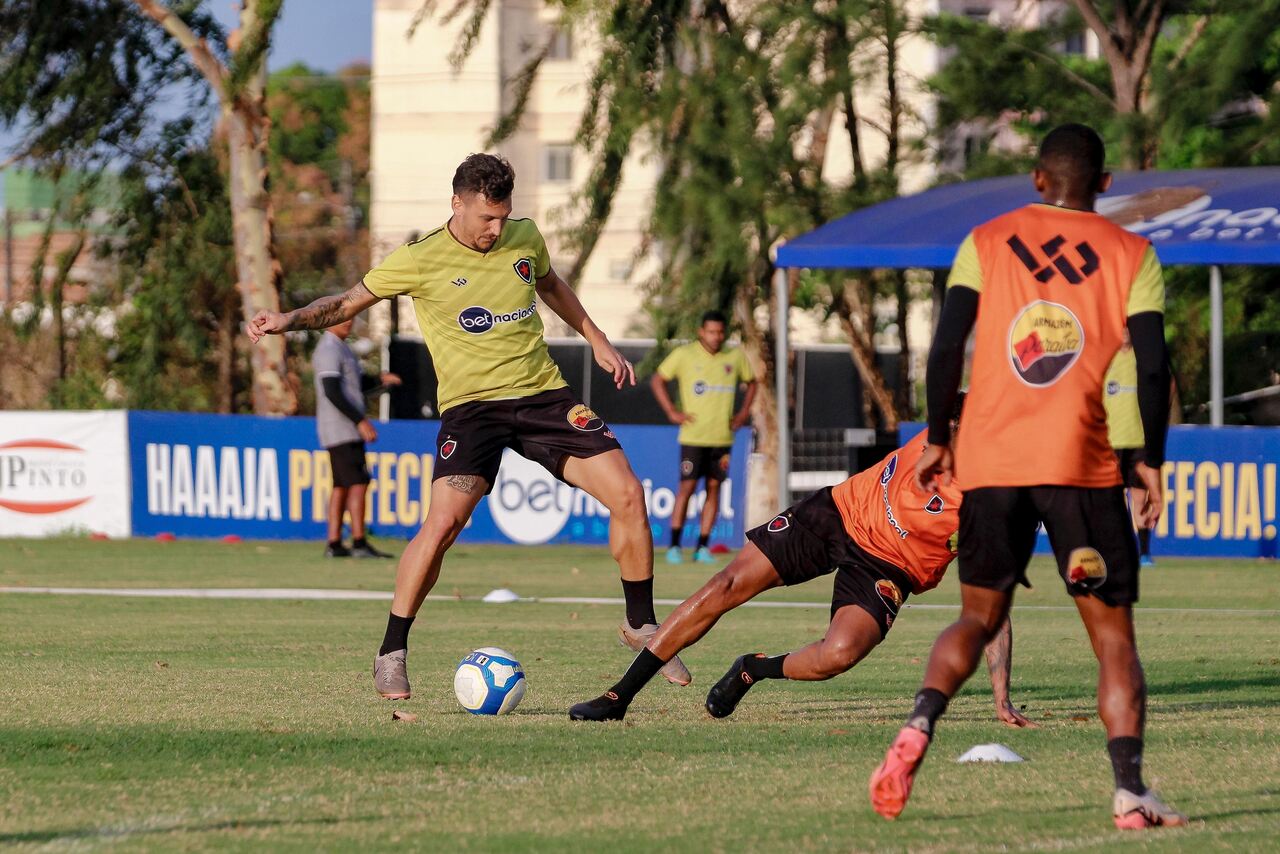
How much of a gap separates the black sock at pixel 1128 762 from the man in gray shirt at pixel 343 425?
12.3 m

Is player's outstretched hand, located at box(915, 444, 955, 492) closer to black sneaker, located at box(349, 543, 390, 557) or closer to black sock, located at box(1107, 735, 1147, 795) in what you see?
black sock, located at box(1107, 735, 1147, 795)

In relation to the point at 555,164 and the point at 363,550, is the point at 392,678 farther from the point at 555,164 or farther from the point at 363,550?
the point at 555,164

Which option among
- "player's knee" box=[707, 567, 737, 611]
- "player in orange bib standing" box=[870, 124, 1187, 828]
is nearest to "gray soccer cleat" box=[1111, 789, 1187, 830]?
"player in orange bib standing" box=[870, 124, 1187, 828]

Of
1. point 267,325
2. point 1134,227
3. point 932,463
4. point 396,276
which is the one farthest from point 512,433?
point 1134,227

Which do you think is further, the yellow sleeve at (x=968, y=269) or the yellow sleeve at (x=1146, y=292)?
the yellow sleeve at (x=968, y=269)

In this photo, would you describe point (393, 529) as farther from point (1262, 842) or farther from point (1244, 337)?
point (1262, 842)

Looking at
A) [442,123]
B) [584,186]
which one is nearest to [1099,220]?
[584,186]

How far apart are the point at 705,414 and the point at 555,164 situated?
44.7m

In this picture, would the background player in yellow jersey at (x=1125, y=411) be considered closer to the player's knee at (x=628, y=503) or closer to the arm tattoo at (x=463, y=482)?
the player's knee at (x=628, y=503)

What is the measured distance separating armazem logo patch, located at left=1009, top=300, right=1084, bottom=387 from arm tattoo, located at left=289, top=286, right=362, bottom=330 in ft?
11.0

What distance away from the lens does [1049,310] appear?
5.16m

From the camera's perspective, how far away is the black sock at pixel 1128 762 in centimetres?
508

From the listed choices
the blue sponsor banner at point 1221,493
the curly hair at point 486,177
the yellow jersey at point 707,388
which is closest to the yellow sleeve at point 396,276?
the curly hair at point 486,177

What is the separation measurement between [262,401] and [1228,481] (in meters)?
11.9
